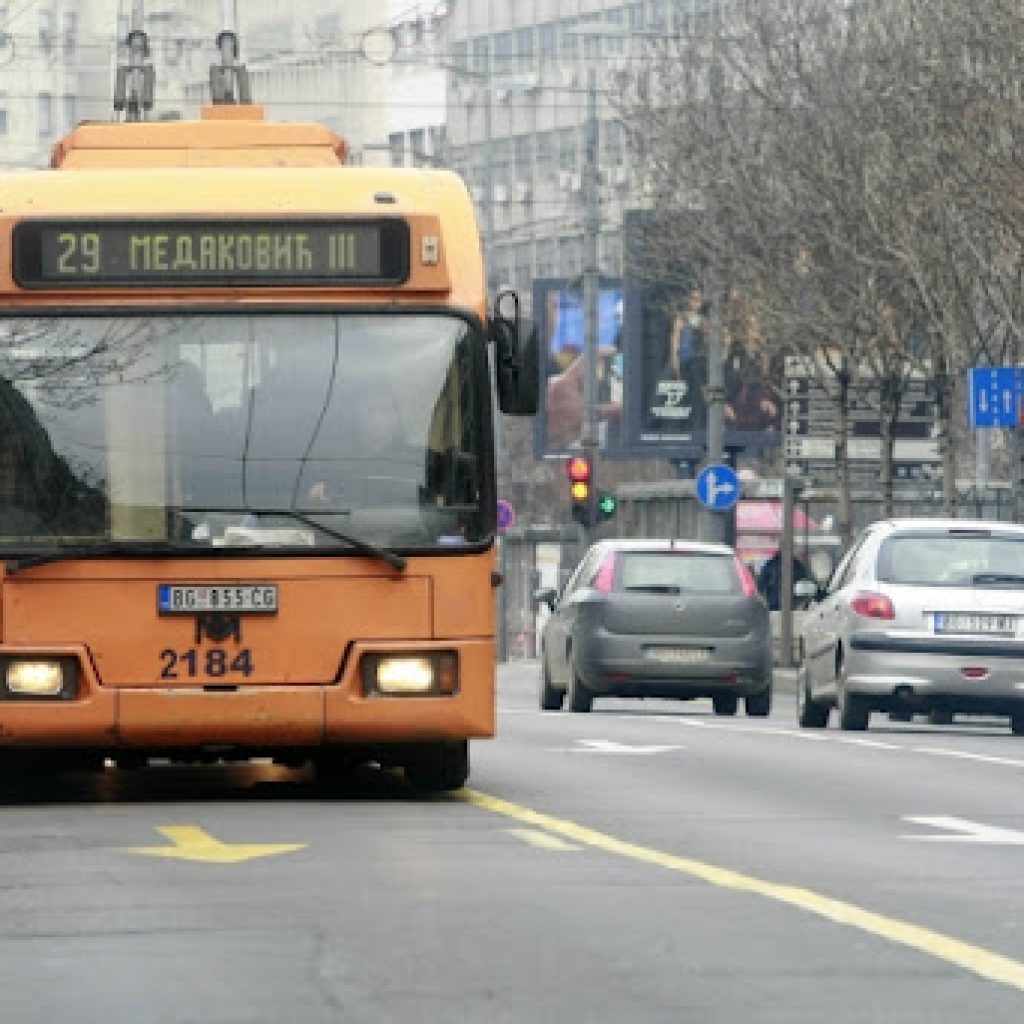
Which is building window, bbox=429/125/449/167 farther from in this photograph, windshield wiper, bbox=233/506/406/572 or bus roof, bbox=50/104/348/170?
windshield wiper, bbox=233/506/406/572

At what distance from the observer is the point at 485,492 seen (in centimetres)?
1875

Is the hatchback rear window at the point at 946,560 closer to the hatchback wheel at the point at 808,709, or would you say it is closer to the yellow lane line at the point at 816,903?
the hatchback wheel at the point at 808,709

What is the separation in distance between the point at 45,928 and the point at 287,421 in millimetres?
6420

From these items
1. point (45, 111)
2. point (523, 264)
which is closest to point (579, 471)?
point (523, 264)

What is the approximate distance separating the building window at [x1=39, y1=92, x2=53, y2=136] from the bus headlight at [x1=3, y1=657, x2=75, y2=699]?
16620cm

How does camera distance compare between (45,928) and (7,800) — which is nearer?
(45,928)

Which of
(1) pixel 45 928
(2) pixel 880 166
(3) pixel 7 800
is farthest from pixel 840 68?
(1) pixel 45 928

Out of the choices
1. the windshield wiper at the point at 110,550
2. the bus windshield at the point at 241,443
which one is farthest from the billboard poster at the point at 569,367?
the windshield wiper at the point at 110,550

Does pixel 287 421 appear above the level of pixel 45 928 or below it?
above

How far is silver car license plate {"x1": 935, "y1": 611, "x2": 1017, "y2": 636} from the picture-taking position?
3064cm

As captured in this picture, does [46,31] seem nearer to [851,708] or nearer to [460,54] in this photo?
[460,54]

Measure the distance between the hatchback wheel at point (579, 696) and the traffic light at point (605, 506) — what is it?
25248 millimetres

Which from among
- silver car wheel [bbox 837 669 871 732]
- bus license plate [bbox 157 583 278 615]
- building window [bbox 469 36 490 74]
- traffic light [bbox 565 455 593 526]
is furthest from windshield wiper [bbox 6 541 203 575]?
building window [bbox 469 36 490 74]

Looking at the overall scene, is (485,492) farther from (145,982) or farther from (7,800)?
(145,982)
